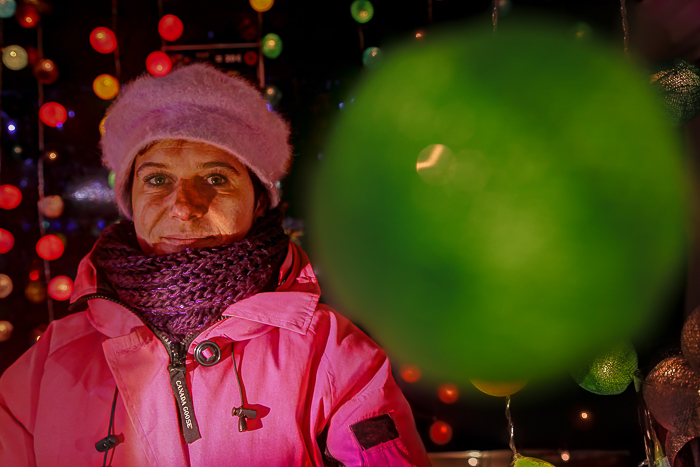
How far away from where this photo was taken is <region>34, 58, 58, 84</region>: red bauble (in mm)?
1571

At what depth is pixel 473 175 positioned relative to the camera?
1.51 metres

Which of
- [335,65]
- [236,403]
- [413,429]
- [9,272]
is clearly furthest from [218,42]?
[413,429]

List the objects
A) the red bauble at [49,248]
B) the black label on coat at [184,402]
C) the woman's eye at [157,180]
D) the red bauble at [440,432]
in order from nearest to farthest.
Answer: the black label on coat at [184,402] → the woman's eye at [157,180] → the red bauble at [49,248] → the red bauble at [440,432]

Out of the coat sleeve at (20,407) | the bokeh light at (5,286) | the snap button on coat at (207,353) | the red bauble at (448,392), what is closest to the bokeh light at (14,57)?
the bokeh light at (5,286)

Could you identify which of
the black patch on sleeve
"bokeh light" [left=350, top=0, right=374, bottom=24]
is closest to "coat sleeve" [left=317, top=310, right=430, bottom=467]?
the black patch on sleeve

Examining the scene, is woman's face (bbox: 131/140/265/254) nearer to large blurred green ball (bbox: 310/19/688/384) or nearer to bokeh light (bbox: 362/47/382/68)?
large blurred green ball (bbox: 310/19/688/384)

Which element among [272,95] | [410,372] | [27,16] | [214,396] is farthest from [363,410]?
[27,16]

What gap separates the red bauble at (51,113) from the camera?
1525mm

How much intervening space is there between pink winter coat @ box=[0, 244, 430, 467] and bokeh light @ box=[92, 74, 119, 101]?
2.09 feet

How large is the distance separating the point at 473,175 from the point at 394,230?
328mm

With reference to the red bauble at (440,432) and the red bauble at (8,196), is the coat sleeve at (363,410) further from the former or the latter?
the red bauble at (8,196)

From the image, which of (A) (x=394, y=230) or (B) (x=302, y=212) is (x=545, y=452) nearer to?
(A) (x=394, y=230)

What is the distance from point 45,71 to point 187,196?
0.92m

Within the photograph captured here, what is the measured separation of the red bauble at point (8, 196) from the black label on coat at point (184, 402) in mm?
950
